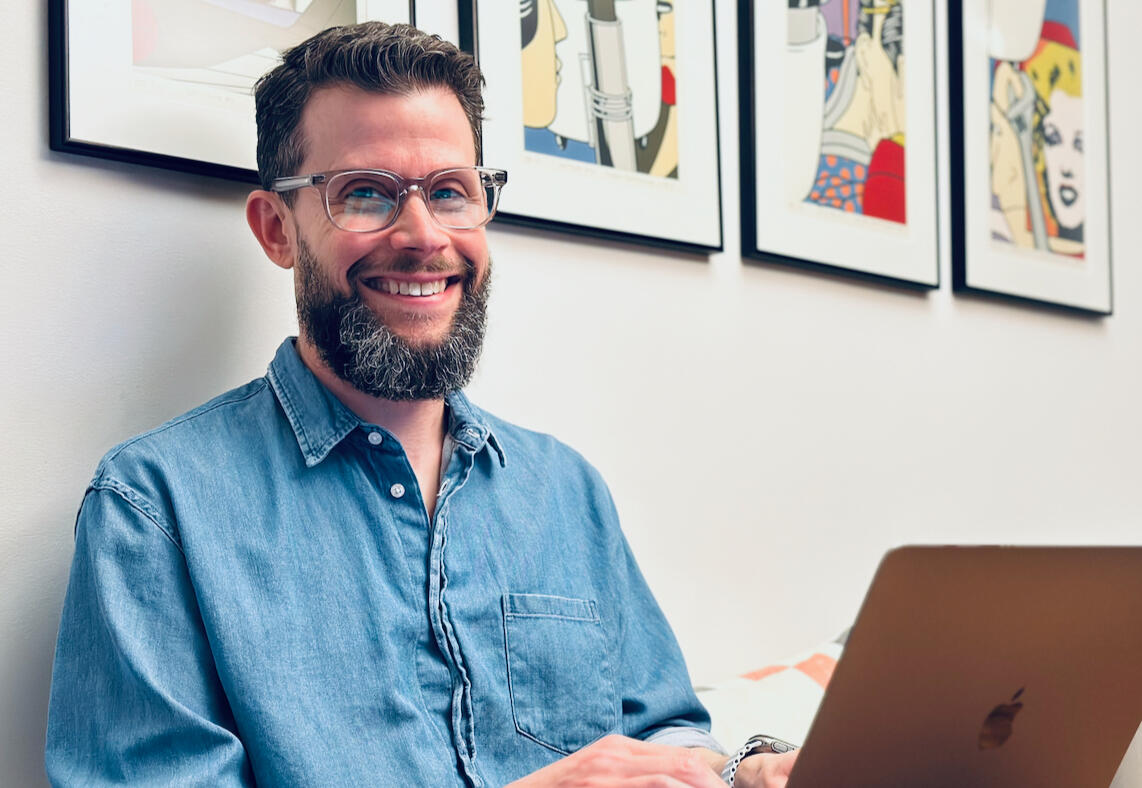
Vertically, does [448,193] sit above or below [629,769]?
above

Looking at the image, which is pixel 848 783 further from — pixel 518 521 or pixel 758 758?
pixel 518 521

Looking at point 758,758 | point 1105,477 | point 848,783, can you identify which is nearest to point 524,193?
point 758,758

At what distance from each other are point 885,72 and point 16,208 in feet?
4.95

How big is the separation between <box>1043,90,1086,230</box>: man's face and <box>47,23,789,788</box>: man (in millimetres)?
1489

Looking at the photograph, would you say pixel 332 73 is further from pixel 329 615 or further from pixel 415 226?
pixel 329 615

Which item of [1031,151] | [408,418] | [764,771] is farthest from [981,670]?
[1031,151]

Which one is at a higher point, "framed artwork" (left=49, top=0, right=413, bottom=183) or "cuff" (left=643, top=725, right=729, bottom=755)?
"framed artwork" (left=49, top=0, right=413, bottom=183)

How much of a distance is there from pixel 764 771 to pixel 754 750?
52 mm

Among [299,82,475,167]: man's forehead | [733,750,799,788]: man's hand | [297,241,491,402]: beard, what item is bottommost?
[733,750,799,788]: man's hand

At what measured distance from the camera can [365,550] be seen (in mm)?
1172

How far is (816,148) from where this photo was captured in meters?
1.98

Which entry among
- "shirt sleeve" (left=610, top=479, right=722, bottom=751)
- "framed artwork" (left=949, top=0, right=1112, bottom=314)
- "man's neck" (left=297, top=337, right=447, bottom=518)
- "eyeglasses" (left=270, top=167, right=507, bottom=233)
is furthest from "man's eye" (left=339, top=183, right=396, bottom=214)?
"framed artwork" (left=949, top=0, right=1112, bottom=314)

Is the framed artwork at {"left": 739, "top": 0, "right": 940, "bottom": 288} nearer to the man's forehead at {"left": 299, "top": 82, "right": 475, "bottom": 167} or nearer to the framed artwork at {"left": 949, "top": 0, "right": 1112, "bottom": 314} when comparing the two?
the framed artwork at {"left": 949, "top": 0, "right": 1112, "bottom": 314}

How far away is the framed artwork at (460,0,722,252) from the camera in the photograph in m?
1.56
